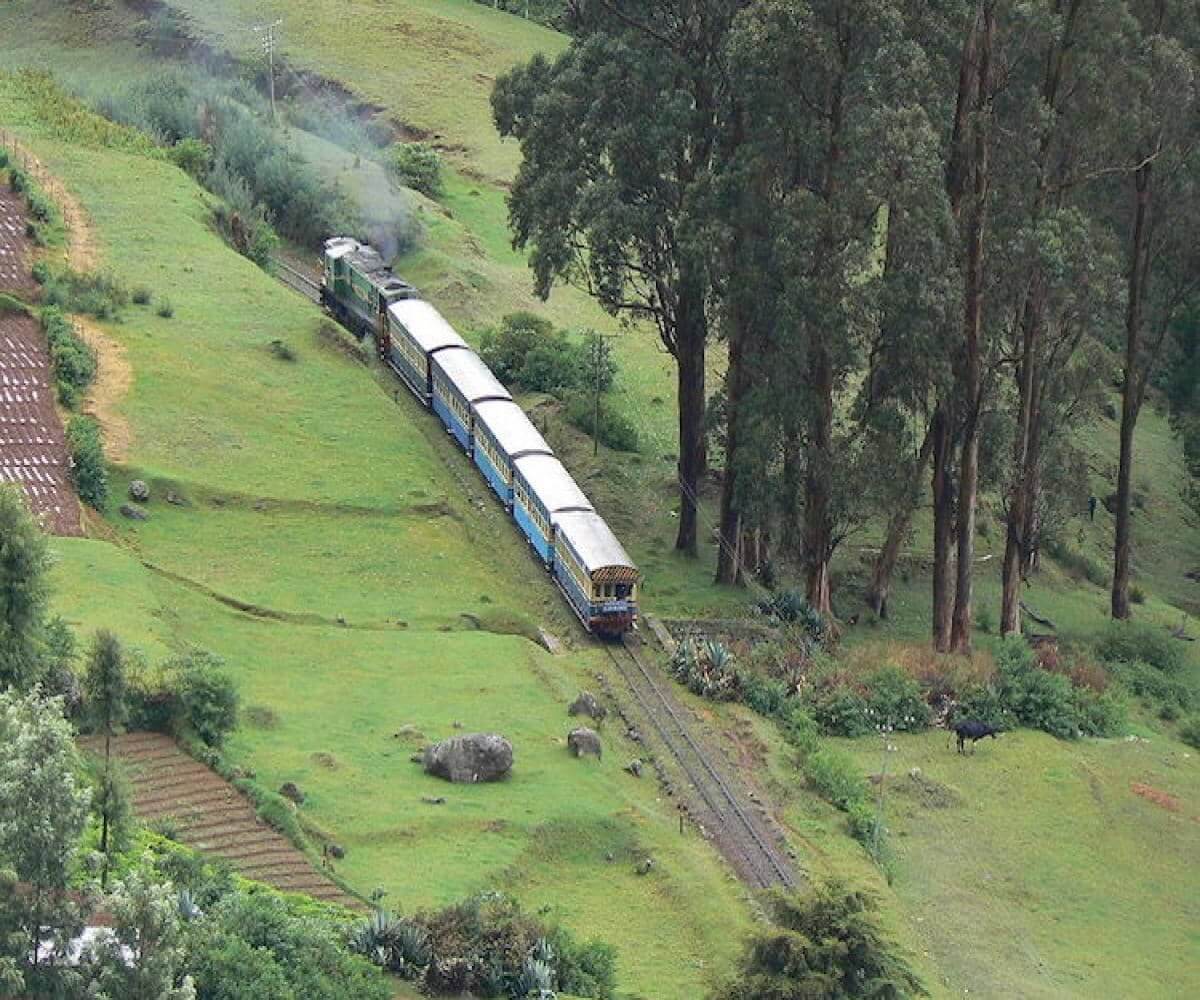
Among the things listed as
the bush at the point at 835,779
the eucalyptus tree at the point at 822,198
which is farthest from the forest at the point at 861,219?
the bush at the point at 835,779

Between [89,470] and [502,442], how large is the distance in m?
11.6

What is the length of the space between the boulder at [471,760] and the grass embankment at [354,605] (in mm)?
441

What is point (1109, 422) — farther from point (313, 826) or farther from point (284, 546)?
point (313, 826)

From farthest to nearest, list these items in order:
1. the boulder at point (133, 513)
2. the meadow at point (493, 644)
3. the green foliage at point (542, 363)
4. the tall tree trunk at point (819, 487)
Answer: the green foliage at point (542, 363) < the boulder at point (133, 513) < the tall tree trunk at point (819, 487) < the meadow at point (493, 644)

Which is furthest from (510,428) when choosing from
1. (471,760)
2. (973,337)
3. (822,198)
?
(471,760)

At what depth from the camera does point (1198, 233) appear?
236ft

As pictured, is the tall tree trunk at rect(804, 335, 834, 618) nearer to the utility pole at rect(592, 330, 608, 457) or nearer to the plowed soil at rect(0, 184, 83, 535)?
the utility pole at rect(592, 330, 608, 457)

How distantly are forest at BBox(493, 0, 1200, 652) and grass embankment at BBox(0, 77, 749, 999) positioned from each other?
7439 mm

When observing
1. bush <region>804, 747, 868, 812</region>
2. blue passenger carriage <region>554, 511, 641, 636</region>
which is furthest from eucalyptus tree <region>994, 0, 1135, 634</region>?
bush <region>804, 747, 868, 812</region>

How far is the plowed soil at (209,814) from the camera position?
136ft

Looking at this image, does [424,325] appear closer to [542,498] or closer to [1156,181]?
[542,498]

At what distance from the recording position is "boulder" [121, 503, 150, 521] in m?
60.2

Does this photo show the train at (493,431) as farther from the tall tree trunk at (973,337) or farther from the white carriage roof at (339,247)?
the tall tree trunk at (973,337)

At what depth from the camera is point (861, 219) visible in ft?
194
